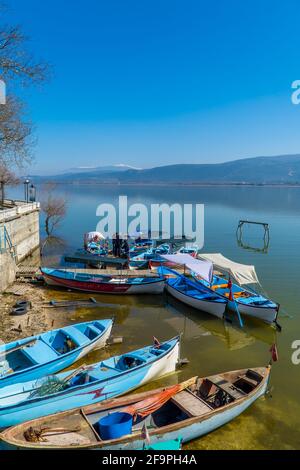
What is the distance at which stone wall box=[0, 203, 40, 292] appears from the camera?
25.7 metres

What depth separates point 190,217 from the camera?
83875 mm

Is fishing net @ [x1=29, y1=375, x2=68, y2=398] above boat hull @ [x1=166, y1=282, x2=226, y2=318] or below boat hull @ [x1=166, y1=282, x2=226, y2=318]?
above

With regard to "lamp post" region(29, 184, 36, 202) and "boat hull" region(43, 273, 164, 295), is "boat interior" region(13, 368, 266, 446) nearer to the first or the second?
"boat hull" region(43, 273, 164, 295)

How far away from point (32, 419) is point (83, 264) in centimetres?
Result: 2632

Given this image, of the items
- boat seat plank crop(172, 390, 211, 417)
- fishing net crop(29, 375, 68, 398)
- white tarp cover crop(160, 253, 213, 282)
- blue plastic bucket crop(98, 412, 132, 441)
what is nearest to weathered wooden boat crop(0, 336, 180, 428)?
fishing net crop(29, 375, 68, 398)

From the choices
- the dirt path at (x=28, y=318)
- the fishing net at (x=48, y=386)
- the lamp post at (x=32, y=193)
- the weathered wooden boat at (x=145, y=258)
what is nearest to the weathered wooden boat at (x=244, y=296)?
the weathered wooden boat at (x=145, y=258)

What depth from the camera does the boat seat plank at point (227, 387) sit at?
12.8m

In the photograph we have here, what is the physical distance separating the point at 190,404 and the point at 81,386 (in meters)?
4.03

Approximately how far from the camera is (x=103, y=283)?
1051 inches

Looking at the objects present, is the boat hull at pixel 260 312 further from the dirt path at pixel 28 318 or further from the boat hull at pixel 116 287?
the dirt path at pixel 28 318

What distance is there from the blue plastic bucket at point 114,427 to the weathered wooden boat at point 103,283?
16101 mm

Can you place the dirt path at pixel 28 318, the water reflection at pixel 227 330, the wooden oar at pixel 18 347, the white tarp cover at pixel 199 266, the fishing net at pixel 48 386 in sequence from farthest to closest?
the white tarp cover at pixel 199 266, the water reflection at pixel 227 330, the dirt path at pixel 28 318, the wooden oar at pixel 18 347, the fishing net at pixel 48 386

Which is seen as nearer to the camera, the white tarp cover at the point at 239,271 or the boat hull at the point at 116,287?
the white tarp cover at the point at 239,271

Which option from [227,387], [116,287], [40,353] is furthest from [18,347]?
[116,287]
